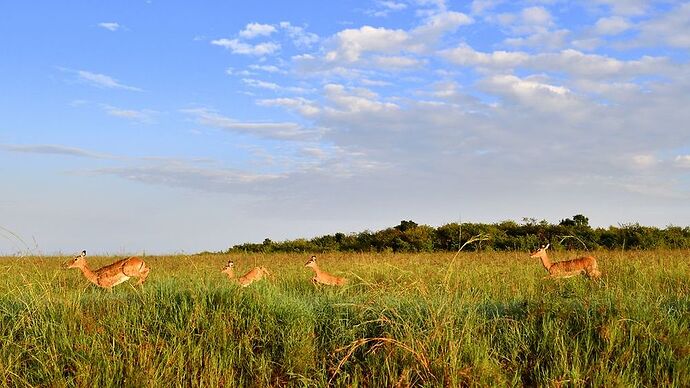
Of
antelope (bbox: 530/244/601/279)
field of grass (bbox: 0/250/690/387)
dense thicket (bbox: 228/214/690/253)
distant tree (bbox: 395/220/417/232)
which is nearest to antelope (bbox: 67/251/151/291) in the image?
field of grass (bbox: 0/250/690/387)

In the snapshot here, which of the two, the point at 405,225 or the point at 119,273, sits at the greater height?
the point at 405,225

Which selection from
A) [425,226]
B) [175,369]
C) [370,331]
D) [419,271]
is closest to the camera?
[175,369]

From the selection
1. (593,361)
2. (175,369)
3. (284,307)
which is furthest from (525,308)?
(175,369)

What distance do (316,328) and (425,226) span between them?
2642cm

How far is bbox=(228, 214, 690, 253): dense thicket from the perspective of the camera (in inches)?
1125

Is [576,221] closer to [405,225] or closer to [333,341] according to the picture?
[405,225]

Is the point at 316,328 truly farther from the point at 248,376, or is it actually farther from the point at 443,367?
the point at 443,367

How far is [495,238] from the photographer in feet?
98.7

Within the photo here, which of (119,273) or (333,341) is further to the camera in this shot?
(119,273)

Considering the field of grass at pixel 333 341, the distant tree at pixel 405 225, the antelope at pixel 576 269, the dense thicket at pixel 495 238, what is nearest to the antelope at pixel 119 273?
the field of grass at pixel 333 341

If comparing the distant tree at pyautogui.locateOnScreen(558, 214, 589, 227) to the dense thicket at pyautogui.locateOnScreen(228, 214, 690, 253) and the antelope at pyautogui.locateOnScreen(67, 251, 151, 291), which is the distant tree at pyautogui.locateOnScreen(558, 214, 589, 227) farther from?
the antelope at pyautogui.locateOnScreen(67, 251, 151, 291)

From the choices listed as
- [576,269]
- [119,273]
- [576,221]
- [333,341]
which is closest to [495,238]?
[576,221]

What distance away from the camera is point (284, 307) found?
315 inches

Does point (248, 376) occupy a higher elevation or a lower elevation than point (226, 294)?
lower
